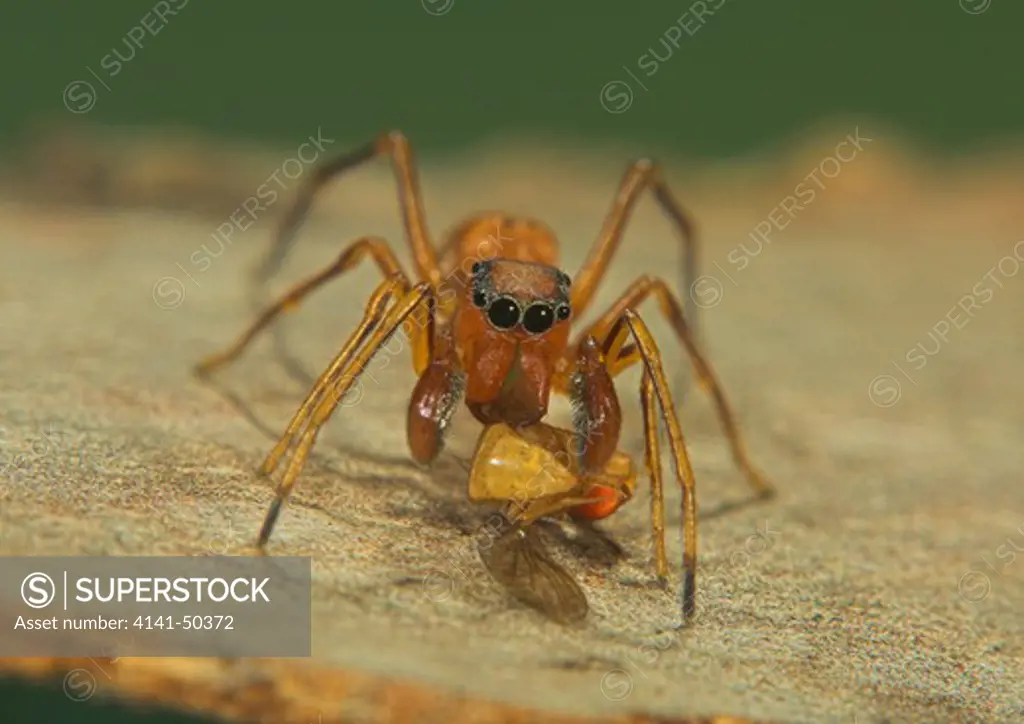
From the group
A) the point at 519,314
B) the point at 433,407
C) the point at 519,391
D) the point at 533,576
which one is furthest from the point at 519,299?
the point at 533,576

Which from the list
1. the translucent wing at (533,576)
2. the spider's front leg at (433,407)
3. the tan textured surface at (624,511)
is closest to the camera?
the tan textured surface at (624,511)

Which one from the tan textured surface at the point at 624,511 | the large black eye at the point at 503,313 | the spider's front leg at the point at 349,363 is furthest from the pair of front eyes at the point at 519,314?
the tan textured surface at the point at 624,511

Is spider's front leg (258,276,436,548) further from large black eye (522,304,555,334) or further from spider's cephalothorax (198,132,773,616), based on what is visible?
large black eye (522,304,555,334)

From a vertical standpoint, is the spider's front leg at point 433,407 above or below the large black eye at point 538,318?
below

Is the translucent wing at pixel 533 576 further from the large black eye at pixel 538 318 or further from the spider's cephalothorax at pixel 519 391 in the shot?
the large black eye at pixel 538 318

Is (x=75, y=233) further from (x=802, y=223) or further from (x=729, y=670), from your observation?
(x=802, y=223)

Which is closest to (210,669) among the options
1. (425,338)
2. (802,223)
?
(425,338)
